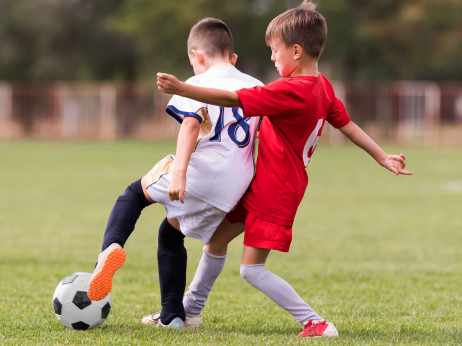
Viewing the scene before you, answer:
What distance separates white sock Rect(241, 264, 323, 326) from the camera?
13.5ft

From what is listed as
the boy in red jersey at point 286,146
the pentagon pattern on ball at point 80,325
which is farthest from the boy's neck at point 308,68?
the pentagon pattern on ball at point 80,325

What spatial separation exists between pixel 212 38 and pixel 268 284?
4.42 ft

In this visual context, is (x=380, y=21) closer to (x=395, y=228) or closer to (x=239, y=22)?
(x=239, y=22)

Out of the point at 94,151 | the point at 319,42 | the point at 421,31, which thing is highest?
the point at 421,31

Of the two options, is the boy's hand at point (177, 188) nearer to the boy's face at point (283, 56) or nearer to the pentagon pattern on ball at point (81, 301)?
the boy's face at point (283, 56)

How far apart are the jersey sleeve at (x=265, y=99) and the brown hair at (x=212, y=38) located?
1.44ft

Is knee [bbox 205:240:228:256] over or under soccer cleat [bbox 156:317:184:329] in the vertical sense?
over

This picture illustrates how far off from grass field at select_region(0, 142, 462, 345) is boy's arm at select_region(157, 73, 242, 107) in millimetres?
1228

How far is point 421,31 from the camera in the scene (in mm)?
35125

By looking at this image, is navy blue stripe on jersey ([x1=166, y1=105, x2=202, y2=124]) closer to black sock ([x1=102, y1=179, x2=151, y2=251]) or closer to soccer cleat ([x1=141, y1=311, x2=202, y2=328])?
black sock ([x1=102, y1=179, x2=151, y2=251])

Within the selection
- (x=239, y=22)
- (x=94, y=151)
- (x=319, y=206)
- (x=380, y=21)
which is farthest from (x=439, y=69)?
(x=319, y=206)

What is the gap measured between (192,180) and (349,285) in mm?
2661

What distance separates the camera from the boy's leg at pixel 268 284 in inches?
163

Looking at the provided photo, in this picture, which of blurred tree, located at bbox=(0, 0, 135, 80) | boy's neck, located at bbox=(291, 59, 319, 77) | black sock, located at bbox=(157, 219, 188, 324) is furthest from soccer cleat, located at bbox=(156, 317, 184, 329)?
blurred tree, located at bbox=(0, 0, 135, 80)
